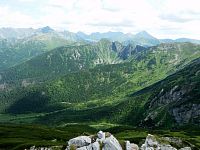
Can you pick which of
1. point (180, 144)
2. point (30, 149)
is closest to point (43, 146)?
point (30, 149)

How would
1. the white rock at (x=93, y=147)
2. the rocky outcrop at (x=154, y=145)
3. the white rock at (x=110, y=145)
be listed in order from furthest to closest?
1. the rocky outcrop at (x=154, y=145)
2. the white rock at (x=110, y=145)
3. the white rock at (x=93, y=147)

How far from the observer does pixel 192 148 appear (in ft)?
452

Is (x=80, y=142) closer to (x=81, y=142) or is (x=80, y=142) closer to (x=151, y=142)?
(x=81, y=142)

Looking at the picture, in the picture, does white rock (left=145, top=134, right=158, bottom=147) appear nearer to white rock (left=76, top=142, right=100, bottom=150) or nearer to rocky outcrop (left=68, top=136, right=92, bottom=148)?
white rock (left=76, top=142, right=100, bottom=150)

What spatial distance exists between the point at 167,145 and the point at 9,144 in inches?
3265

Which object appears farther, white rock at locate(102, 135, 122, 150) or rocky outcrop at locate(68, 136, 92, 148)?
rocky outcrop at locate(68, 136, 92, 148)

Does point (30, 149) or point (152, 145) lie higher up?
point (152, 145)

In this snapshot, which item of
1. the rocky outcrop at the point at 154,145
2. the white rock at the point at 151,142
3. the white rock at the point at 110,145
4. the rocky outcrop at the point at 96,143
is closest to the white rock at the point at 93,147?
the rocky outcrop at the point at 96,143

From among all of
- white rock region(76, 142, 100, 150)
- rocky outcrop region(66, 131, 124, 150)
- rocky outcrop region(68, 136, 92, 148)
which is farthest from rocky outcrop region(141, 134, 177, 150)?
rocky outcrop region(68, 136, 92, 148)

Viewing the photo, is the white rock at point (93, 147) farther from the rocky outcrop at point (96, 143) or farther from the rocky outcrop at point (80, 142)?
the rocky outcrop at point (80, 142)

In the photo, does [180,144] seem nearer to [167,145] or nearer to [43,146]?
[167,145]

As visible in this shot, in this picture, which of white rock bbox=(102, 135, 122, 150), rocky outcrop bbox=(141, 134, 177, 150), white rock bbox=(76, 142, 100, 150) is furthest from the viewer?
rocky outcrop bbox=(141, 134, 177, 150)

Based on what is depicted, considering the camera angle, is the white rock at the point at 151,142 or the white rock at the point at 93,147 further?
the white rock at the point at 151,142

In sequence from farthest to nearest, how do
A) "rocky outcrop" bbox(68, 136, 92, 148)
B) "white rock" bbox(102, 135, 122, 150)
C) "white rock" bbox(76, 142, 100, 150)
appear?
"rocky outcrop" bbox(68, 136, 92, 148), "white rock" bbox(102, 135, 122, 150), "white rock" bbox(76, 142, 100, 150)
